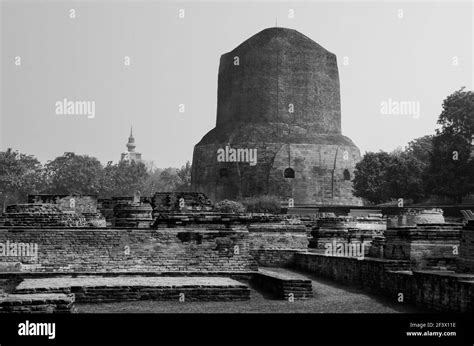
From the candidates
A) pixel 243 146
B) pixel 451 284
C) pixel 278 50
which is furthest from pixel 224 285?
pixel 278 50

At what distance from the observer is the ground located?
27.9ft

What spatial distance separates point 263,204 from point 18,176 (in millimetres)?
27520

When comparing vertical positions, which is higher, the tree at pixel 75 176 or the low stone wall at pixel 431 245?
the tree at pixel 75 176

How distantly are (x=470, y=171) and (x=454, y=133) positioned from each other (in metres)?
2.16

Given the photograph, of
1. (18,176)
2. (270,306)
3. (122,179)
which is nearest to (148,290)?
(270,306)

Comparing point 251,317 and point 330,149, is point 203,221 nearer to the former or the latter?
point 251,317

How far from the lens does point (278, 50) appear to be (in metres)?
49.9

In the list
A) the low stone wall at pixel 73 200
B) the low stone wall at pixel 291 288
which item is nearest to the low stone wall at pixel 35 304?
the low stone wall at pixel 291 288

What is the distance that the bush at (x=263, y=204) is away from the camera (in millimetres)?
40344

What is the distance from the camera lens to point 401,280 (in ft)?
31.0

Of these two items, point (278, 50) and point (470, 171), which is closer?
point (470, 171)

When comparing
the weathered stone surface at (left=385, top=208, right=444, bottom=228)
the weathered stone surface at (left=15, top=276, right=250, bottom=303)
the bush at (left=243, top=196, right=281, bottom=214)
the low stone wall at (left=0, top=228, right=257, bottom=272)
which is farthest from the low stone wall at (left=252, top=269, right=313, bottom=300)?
the bush at (left=243, top=196, right=281, bottom=214)

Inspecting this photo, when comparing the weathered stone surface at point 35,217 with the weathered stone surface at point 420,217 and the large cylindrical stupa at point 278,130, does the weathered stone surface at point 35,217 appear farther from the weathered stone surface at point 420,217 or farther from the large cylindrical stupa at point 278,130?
the large cylindrical stupa at point 278,130

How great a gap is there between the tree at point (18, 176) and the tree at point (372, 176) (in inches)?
1161
